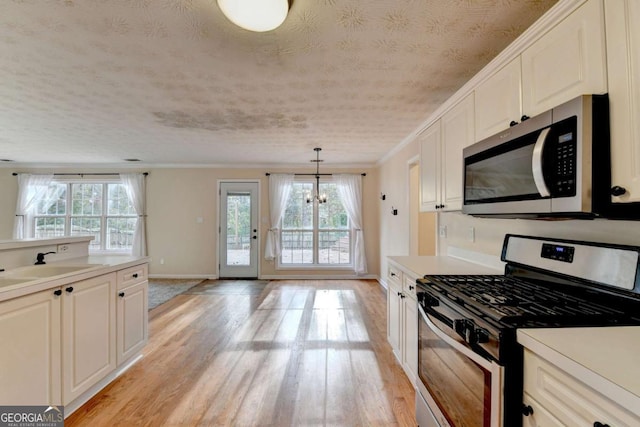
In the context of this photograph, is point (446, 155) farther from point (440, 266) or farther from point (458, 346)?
point (458, 346)

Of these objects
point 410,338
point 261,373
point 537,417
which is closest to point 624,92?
point 537,417

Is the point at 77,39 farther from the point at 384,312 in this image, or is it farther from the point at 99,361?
the point at 384,312

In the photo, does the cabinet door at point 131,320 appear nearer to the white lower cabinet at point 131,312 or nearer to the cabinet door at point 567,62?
the white lower cabinet at point 131,312

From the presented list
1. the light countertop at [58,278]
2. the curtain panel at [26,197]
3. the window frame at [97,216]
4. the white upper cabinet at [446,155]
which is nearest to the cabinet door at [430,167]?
the white upper cabinet at [446,155]

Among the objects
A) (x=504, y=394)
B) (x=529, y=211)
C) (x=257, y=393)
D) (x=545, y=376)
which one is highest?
(x=529, y=211)

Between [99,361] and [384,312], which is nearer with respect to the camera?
[99,361]

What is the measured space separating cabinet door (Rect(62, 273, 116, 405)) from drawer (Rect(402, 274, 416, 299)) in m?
2.29

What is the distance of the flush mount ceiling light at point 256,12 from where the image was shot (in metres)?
1.32

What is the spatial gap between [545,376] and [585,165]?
0.73 m

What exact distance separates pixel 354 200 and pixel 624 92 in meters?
4.88

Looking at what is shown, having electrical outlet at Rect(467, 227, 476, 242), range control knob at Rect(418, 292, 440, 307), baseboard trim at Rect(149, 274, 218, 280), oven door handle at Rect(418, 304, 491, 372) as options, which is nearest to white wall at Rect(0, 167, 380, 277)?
baseboard trim at Rect(149, 274, 218, 280)

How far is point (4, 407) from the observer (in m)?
1.46

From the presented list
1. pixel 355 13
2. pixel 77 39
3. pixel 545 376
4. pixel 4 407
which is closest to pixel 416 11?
pixel 355 13

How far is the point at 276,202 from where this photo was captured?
228 inches
